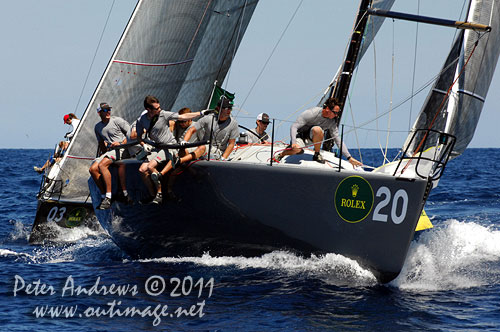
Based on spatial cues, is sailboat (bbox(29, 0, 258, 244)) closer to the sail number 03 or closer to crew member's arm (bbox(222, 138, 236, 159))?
the sail number 03

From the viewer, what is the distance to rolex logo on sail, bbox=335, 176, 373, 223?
770 cm

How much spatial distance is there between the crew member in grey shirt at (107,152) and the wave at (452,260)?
366 cm

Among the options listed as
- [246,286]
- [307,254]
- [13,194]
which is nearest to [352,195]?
[307,254]

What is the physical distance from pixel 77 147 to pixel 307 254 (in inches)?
218

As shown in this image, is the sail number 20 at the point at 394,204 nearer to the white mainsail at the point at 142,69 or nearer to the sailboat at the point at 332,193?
the sailboat at the point at 332,193

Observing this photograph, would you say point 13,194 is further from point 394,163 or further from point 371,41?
point 394,163

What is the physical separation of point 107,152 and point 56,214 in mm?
3399

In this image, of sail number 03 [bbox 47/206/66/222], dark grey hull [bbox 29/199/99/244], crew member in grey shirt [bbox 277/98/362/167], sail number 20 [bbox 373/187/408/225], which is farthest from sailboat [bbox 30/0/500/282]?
sail number 03 [bbox 47/206/66/222]

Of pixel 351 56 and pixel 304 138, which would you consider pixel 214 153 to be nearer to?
pixel 304 138

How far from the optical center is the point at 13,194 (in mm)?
19859

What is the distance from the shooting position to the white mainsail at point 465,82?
877 cm

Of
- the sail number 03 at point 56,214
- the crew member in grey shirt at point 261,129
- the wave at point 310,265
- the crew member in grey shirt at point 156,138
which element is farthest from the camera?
the sail number 03 at point 56,214

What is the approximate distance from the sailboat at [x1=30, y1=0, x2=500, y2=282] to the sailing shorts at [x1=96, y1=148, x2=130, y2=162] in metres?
0.39

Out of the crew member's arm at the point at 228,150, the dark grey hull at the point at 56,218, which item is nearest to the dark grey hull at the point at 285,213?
the crew member's arm at the point at 228,150
